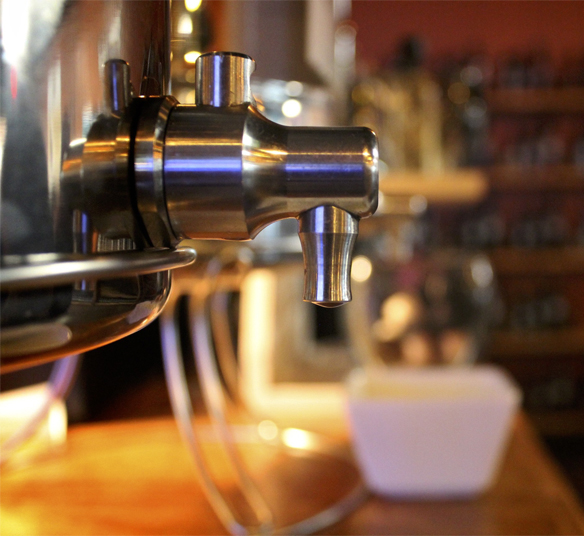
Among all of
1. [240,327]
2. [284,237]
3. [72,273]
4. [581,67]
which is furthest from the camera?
[581,67]

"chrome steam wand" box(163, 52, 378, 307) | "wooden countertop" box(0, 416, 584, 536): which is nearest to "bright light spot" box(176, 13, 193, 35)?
"chrome steam wand" box(163, 52, 378, 307)

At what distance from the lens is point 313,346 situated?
1.18 metres

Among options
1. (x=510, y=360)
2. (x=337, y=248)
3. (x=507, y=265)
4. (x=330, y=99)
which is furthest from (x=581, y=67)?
(x=337, y=248)

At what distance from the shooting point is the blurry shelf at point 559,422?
2.57 m

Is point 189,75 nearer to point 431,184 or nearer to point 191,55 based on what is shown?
point 191,55

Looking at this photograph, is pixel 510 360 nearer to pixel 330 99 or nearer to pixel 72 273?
pixel 330 99

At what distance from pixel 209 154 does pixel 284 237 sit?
13.1 inches

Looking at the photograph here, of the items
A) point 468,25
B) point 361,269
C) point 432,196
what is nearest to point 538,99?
point 468,25

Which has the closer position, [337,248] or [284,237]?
[337,248]

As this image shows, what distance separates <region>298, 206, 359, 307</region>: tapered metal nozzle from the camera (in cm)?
19

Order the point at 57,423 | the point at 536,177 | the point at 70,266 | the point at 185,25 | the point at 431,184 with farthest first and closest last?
1. the point at 536,177
2. the point at 431,184
3. the point at 57,423
4. the point at 185,25
5. the point at 70,266

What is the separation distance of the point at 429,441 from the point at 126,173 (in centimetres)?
49

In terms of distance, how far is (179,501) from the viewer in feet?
1.94

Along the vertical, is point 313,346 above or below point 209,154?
below
